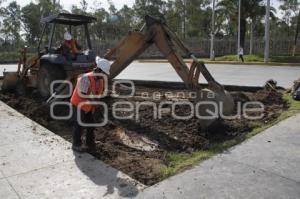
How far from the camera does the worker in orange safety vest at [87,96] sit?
244 inches

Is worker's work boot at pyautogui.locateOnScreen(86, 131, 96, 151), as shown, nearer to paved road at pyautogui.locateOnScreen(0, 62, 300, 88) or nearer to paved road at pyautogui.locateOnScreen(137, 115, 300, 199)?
paved road at pyautogui.locateOnScreen(137, 115, 300, 199)

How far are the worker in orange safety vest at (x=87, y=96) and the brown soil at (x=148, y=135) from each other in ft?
0.97

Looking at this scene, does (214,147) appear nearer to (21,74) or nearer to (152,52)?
(21,74)

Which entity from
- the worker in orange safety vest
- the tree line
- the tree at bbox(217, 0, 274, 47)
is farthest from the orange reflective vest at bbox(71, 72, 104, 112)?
the tree line

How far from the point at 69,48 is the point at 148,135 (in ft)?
13.5

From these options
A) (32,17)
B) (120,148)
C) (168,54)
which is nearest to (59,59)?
(168,54)

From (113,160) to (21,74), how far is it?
7.77 m

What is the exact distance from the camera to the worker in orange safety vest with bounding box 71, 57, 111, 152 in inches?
244

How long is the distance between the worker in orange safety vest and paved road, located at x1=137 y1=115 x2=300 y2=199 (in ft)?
6.45

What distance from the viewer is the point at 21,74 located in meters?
12.5

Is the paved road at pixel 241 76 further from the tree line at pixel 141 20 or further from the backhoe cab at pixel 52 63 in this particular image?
the tree line at pixel 141 20

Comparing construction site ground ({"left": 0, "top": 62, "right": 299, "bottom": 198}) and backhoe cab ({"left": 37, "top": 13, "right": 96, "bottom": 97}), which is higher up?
backhoe cab ({"left": 37, "top": 13, "right": 96, "bottom": 97})

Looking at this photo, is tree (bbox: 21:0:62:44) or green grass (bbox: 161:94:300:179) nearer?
green grass (bbox: 161:94:300:179)

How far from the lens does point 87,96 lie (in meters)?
6.32
